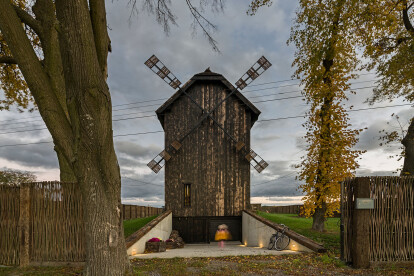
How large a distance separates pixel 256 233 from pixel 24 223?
11045 mm

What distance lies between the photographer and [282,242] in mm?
11484

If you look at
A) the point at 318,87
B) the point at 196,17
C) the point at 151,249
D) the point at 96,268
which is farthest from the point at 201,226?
the point at 196,17

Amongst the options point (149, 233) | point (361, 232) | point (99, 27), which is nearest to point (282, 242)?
point (361, 232)

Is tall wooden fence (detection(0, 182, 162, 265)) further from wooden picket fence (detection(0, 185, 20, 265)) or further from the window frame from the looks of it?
the window frame

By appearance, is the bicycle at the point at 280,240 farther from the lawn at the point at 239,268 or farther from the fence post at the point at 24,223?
the fence post at the point at 24,223

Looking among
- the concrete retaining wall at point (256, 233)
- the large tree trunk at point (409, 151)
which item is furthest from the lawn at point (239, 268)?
the large tree trunk at point (409, 151)

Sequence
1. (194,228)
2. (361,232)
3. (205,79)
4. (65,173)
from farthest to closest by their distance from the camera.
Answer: (205,79), (194,228), (65,173), (361,232)

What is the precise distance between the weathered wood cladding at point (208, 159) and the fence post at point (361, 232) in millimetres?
10430

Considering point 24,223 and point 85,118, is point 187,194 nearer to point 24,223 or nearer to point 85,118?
point 24,223

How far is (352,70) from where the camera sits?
15.0 meters

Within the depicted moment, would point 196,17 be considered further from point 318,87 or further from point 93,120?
point 318,87

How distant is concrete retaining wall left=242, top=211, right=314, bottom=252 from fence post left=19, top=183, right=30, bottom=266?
368 inches

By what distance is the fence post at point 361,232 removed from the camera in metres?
7.68

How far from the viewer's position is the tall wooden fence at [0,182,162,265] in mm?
7914
